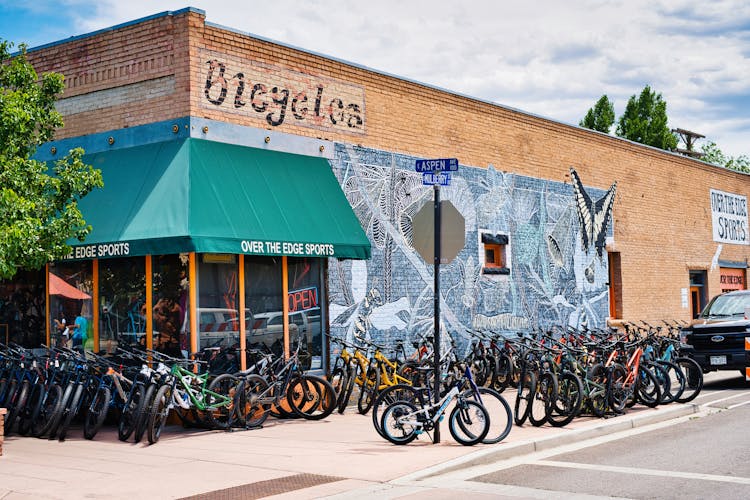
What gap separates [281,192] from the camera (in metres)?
14.6

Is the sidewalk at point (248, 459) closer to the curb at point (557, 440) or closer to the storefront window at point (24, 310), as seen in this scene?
the curb at point (557, 440)

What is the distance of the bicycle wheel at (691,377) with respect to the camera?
49.6 feet

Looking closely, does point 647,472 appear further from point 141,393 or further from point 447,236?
point 141,393

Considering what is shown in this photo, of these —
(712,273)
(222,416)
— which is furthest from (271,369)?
(712,273)

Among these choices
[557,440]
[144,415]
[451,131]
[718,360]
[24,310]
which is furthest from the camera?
[451,131]

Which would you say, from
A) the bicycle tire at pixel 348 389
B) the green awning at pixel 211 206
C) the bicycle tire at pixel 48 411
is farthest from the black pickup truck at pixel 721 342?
the bicycle tire at pixel 48 411

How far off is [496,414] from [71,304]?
24.7 feet

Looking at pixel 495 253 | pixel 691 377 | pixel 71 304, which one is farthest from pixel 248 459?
pixel 495 253

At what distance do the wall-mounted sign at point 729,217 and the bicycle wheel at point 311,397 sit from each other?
69.4 ft

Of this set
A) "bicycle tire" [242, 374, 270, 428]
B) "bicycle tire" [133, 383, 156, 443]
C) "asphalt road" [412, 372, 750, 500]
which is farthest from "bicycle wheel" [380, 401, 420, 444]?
"bicycle tire" [133, 383, 156, 443]

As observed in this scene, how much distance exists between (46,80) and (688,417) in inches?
427

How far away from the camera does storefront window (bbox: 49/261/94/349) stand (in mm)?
14805

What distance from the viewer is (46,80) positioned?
44.4 ft

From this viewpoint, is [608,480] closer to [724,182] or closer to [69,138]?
[69,138]
